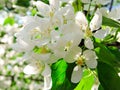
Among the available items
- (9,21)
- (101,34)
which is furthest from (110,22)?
(9,21)

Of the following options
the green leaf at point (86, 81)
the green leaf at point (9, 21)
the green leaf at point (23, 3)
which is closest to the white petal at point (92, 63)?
the green leaf at point (86, 81)

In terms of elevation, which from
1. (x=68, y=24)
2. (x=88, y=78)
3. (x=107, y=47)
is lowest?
(x=88, y=78)

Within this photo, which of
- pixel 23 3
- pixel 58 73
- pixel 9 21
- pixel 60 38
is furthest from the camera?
pixel 9 21

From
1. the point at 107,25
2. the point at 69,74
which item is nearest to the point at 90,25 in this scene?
the point at 107,25

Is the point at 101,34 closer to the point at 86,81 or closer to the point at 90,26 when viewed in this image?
the point at 90,26

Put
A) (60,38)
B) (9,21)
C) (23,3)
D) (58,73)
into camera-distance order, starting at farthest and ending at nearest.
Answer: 1. (9,21)
2. (23,3)
3. (58,73)
4. (60,38)

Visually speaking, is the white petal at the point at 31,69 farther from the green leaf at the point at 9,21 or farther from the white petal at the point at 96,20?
the green leaf at the point at 9,21

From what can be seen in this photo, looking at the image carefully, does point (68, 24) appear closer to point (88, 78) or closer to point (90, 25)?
point (90, 25)
